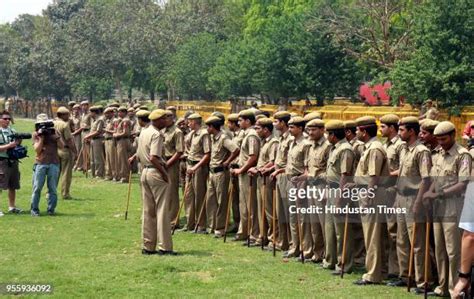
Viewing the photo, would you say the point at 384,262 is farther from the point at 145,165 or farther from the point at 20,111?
the point at 20,111

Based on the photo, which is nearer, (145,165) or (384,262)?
(384,262)

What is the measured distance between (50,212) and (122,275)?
6.42 metres

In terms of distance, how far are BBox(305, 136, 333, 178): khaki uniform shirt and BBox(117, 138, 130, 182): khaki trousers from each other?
12384mm

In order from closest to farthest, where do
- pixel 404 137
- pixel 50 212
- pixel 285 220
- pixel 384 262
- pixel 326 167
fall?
1. pixel 404 137
2. pixel 384 262
3. pixel 326 167
4. pixel 285 220
5. pixel 50 212

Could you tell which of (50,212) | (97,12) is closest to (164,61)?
(97,12)

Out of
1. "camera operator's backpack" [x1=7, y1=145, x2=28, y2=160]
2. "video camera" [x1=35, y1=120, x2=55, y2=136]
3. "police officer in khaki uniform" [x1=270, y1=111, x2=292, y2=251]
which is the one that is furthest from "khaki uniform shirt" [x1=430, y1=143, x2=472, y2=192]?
"camera operator's backpack" [x1=7, y1=145, x2=28, y2=160]

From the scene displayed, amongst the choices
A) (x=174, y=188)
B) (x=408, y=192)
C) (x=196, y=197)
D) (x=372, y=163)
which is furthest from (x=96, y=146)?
(x=408, y=192)

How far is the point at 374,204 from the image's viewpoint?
11617 millimetres

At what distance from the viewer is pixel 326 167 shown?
1266cm

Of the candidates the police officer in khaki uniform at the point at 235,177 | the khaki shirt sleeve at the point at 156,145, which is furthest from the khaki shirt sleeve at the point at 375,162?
the police officer in khaki uniform at the point at 235,177

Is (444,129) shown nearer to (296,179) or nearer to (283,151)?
(296,179)

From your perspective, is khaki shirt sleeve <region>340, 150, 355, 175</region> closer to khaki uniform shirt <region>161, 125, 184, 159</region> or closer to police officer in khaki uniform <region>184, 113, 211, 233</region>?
police officer in khaki uniform <region>184, 113, 211, 233</region>

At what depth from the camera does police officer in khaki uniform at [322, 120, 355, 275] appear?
474 inches

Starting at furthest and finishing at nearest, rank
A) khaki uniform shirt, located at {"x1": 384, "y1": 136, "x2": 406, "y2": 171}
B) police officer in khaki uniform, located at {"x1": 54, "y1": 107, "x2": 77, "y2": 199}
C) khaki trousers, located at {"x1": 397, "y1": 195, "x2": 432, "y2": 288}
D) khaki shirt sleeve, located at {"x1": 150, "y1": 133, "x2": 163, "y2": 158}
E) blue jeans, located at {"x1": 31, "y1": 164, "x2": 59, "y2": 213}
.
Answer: police officer in khaki uniform, located at {"x1": 54, "y1": 107, "x2": 77, "y2": 199}
blue jeans, located at {"x1": 31, "y1": 164, "x2": 59, "y2": 213}
khaki shirt sleeve, located at {"x1": 150, "y1": 133, "x2": 163, "y2": 158}
khaki uniform shirt, located at {"x1": 384, "y1": 136, "x2": 406, "y2": 171}
khaki trousers, located at {"x1": 397, "y1": 195, "x2": 432, "y2": 288}
